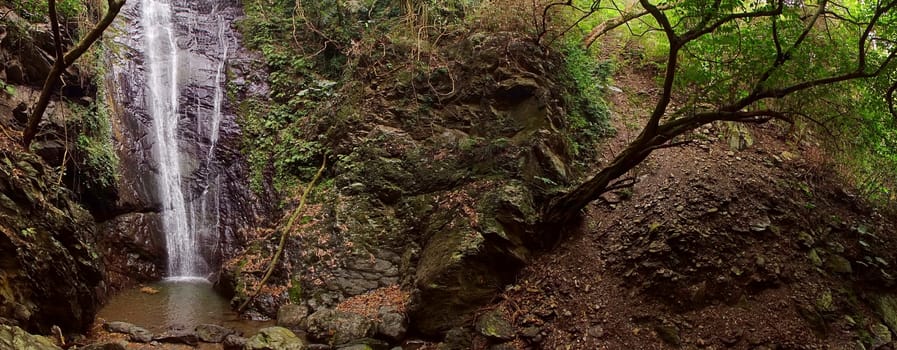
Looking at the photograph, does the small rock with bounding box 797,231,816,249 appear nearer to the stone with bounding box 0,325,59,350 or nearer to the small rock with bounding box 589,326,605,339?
the small rock with bounding box 589,326,605,339

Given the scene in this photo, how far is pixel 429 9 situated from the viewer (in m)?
10.2

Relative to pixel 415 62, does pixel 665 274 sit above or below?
below

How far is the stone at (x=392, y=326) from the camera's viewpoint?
6598 millimetres

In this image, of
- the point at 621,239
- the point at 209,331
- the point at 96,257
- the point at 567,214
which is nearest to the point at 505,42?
the point at 567,214

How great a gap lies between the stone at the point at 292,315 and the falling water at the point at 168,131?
2761 mm

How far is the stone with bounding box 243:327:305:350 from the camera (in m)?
5.99

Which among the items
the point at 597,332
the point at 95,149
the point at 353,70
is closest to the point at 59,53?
the point at 95,149

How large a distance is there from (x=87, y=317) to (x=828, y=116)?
32.9 feet

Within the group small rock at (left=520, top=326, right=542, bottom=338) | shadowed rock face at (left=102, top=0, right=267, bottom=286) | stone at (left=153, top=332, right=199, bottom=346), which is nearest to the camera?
small rock at (left=520, top=326, right=542, bottom=338)

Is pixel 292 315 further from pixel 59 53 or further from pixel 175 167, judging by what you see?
pixel 175 167

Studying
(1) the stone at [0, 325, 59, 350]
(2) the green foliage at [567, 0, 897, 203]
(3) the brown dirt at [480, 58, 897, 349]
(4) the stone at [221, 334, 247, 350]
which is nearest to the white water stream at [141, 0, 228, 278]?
(4) the stone at [221, 334, 247, 350]

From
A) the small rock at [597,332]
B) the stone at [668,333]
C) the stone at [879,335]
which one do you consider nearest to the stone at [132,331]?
the small rock at [597,332]

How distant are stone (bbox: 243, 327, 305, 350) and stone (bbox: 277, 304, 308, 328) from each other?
2.59ft

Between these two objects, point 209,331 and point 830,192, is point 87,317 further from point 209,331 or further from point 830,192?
point 830,192
